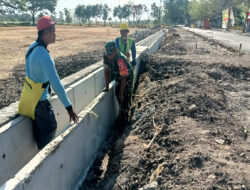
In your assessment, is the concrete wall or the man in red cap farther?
the man in red cap

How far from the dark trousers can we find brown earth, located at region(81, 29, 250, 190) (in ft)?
3.38

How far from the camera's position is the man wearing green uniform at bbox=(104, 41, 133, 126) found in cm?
511

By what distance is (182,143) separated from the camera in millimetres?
3906

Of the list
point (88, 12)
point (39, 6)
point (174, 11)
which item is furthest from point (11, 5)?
point (174, 11)

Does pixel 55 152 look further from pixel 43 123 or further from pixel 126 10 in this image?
pixel 126 10

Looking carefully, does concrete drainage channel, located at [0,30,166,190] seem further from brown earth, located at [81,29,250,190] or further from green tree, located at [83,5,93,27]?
green tree, located at [83,5,93,27]

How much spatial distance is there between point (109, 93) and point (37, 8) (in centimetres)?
9257

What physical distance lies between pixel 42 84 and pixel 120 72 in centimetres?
221

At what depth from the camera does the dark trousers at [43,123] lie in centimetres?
353

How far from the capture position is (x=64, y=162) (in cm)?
344

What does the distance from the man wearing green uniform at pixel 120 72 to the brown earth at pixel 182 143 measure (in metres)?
0.39

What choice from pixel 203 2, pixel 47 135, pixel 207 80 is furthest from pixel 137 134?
pixel 203 2

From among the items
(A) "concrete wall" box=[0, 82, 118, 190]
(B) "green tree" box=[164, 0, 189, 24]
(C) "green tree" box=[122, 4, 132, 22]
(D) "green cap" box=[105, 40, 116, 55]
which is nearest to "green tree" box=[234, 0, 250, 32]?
(D) "green cap" box=[105, 40, 116, 55]

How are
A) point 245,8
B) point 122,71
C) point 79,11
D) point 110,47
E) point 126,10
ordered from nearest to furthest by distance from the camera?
1. point 110,47
2. point 122,71
3. point 245,8
4. point 79,11
5. point 126,10
